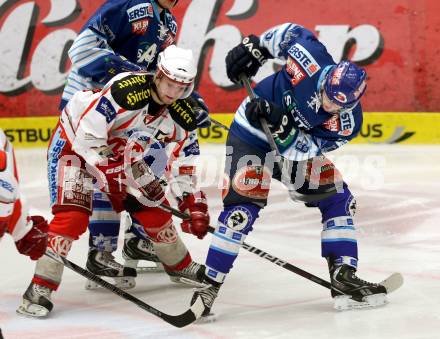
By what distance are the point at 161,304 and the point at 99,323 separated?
1.20 ft

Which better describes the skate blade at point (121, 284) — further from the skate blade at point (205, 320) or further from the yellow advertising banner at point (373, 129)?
the yellow advertising banner at point (373, 129)

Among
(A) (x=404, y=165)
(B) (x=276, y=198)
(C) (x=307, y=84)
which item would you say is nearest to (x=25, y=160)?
(B) (x=276, y=198)

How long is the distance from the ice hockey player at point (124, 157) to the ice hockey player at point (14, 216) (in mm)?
666

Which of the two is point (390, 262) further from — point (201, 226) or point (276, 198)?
point (276, 198)

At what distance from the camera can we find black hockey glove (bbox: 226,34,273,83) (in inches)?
153

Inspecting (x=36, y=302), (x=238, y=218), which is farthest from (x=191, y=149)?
(x=36, y=302)

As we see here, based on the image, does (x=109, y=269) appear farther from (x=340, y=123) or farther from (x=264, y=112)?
(x=340, y=123)

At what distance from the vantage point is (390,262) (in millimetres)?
4344

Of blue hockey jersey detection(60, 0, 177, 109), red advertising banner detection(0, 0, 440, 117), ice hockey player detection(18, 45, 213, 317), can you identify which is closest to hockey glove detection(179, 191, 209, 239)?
ice hockey player detection(18, 45, 213, 317)

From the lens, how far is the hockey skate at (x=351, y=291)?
12.1 feet

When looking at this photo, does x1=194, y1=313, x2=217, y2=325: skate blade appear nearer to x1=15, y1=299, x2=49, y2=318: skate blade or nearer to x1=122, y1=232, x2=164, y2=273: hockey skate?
x1=15, y1=299, x2=49, y2=318: skate blade

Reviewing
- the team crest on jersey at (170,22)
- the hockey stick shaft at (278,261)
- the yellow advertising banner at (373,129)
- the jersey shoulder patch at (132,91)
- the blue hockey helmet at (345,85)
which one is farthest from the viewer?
the yellow advertising banner at (373,129)

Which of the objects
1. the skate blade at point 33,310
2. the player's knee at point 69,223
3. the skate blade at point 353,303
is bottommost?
the skate blade at point 33,310

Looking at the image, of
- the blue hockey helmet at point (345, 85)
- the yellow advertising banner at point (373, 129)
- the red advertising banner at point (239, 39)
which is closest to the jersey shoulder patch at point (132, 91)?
the blue hockey helmet at point (345, 85)
